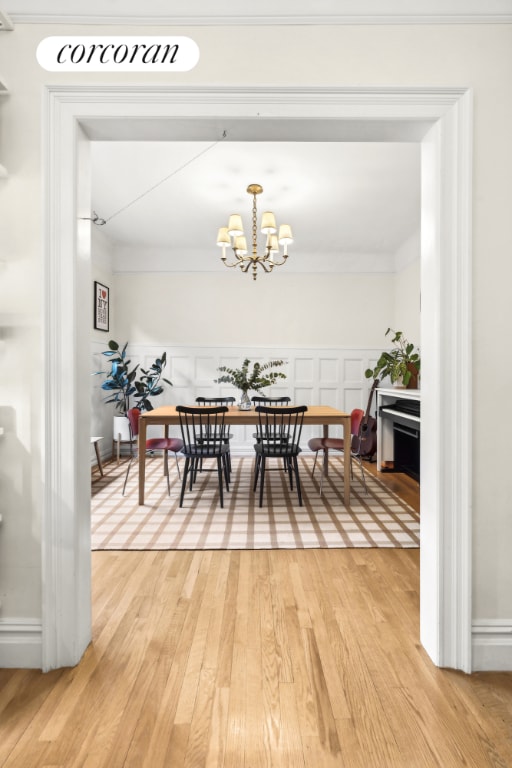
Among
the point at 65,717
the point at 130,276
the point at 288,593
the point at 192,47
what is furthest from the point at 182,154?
the point at 65,717

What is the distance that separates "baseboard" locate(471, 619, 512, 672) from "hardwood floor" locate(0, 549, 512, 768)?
0.04 meters

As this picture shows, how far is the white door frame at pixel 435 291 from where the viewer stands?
159cm

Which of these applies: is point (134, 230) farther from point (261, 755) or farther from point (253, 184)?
point (261, 755)

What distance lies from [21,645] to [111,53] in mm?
2252

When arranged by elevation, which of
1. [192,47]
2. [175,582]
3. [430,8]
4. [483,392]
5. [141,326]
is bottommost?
[175,582]

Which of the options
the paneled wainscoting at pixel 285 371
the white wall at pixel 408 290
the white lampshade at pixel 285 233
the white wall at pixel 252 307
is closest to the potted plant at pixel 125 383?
the paneled wainscoting at pixel 285 371

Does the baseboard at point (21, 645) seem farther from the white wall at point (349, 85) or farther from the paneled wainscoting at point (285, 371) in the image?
the paneled wainscoting at point (285, 371)

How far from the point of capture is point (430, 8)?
160 centimetres

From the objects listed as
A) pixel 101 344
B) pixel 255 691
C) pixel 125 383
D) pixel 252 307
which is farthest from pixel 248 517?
pixel 252 307

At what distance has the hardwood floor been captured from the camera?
1.23 metres

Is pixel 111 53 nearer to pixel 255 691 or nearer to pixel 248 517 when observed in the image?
pixel 255 691

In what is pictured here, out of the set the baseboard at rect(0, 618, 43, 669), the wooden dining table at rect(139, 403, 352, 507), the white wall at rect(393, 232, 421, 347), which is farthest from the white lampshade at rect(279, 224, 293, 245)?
the baseboard at rect(0, 618, 43, 669)

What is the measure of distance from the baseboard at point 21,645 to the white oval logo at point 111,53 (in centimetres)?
209

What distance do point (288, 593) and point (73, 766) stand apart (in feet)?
3.95
